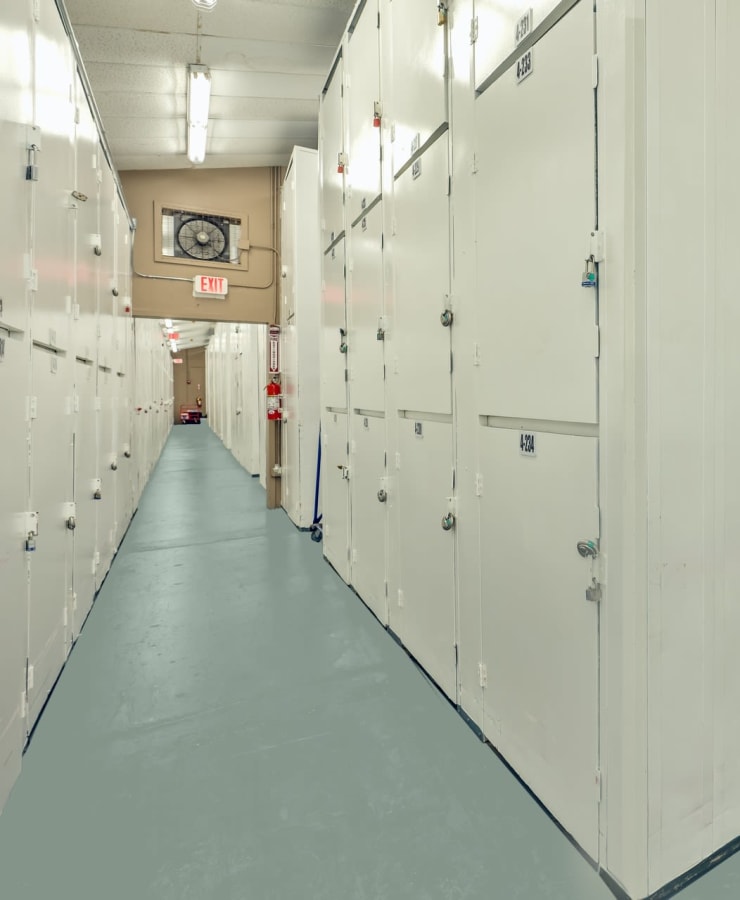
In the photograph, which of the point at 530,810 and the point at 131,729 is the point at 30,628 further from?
the point at 530,810

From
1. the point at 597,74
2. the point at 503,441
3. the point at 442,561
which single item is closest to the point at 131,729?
the point at 442,561

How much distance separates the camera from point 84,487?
3260 mm

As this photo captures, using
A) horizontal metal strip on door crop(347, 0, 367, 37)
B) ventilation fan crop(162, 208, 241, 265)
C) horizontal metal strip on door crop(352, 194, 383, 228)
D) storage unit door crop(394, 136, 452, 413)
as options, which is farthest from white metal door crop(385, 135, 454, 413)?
ventilation fan crop(162, 208, 241, 265)

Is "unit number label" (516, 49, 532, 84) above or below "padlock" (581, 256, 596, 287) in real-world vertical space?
above

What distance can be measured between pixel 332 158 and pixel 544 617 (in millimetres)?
3675

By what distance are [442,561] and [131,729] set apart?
1488 mm

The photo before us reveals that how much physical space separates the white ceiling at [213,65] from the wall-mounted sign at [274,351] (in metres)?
2.01

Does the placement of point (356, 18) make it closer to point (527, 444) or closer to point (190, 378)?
point (527, 444)

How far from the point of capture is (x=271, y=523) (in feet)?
19.4

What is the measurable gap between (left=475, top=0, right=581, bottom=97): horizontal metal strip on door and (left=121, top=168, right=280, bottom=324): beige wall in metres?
5.03

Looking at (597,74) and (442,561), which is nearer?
(597,74)

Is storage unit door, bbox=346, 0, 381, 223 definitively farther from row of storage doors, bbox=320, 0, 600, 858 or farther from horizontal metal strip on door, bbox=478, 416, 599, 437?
horizontal metal strip on door, bbox=478, 416, 599, 437

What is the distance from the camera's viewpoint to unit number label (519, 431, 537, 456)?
1.76 metres

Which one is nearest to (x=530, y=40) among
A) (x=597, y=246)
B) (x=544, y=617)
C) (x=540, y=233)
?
(x=540, y=233)
